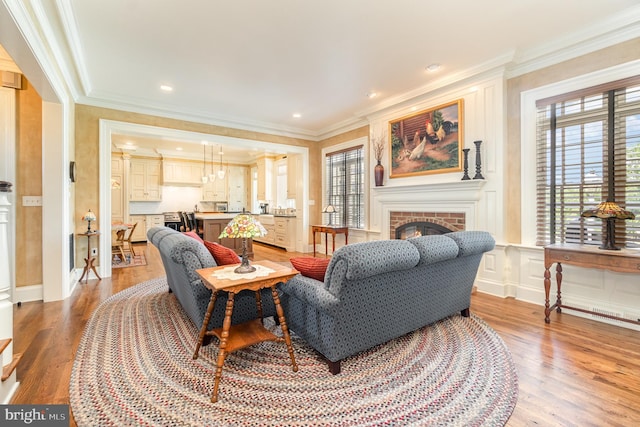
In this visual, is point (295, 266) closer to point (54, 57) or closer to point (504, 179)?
point (504, 179)

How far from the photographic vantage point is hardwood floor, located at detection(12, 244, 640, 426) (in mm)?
1577

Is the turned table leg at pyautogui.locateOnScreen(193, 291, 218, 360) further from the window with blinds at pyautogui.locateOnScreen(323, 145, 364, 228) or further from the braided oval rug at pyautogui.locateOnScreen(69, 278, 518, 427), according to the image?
the window with blinds at pyautogui.locateOnScreen(323, 145, 364, 228)

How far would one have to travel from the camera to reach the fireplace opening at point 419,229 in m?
4.16

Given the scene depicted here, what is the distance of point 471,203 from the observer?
3.73 m

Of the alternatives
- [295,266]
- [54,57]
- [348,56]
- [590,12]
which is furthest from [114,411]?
[590,12]

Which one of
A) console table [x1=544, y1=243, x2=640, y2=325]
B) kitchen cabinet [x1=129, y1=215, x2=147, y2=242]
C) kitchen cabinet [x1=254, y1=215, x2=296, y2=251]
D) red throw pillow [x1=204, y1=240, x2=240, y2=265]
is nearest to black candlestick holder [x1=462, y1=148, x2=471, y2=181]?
console table [x1=544, y1=243, x2=640, y2=325]

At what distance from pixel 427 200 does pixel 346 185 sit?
2106 mm

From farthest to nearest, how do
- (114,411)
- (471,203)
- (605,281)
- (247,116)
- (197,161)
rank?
(197,161) < (247,116) < (471,203) < (605,281) < (114,411)

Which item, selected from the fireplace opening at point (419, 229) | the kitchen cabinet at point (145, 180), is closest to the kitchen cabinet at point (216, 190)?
the kitchen cabinet at point (145, 180)

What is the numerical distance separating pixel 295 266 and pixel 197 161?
791 centimetres

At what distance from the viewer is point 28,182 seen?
11.2 feet

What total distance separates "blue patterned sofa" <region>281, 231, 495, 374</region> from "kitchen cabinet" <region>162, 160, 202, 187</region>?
760 cm

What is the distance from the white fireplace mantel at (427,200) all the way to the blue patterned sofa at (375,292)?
1322 millimetres

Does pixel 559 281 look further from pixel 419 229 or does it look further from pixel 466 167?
pixel 419 229
